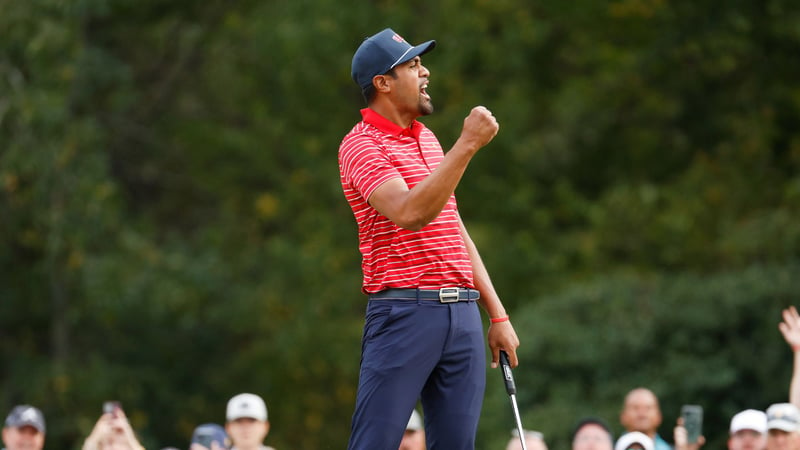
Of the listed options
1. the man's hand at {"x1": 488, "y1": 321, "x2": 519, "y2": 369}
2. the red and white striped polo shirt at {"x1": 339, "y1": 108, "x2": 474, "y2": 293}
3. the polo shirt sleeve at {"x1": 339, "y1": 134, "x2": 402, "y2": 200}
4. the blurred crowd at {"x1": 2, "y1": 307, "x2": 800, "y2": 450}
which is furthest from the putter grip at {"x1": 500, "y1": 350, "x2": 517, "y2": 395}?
the blurred crowd at {"x1": 2, "y1": 307, "x2": 800, "y2": 450}

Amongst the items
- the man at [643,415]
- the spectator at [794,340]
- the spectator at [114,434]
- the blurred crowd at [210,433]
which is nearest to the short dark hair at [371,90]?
the spectator at [114,434]

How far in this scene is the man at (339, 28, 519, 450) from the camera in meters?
4.72

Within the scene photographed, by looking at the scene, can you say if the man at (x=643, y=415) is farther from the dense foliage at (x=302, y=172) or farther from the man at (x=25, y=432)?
the dense foliage at (x=302, y=172)

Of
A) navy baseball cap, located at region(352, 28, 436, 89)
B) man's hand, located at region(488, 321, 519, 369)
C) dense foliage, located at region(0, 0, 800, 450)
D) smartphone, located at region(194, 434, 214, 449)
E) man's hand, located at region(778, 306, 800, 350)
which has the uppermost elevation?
dense foliage, located at region(0, 0, 800, 450)

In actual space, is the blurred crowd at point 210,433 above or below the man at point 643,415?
below

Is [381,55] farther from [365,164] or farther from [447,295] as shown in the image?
[447,295]

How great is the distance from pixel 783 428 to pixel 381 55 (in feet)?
13.5

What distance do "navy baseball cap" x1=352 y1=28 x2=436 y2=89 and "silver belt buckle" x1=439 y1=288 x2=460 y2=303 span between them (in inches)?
30.4

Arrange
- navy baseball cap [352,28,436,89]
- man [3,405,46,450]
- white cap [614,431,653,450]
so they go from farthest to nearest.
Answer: man [3,405,46,450] < white cap [614,431,653,450] < navy baseball cap [352,28,436,89]

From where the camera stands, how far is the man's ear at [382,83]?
4953mm

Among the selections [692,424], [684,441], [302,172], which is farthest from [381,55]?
[302,172]

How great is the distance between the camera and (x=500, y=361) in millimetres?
5172

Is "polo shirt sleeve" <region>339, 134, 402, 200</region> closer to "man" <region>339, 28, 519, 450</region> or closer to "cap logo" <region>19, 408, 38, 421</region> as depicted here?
"man" <region>339, 28, 519, 450</region>

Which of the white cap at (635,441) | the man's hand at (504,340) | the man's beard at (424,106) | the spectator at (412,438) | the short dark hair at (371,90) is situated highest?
the short dark hair at (371,90)
